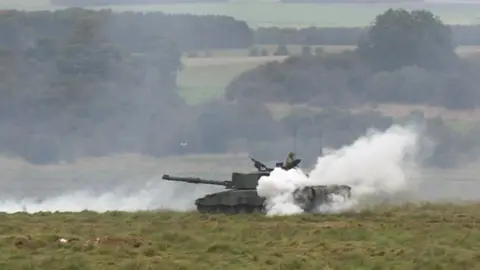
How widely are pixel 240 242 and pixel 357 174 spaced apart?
15808 mm

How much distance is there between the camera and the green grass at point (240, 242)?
98.5ft

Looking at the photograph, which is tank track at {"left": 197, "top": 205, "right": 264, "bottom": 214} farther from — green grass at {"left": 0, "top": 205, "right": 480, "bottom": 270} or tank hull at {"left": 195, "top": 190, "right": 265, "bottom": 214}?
green grass at {"left": 0, "top": 205, "right": 480, "bottom": 270}

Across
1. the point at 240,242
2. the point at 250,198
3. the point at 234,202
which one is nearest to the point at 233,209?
the point at 234,202

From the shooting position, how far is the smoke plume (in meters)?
45.8

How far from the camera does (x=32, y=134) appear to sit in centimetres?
6831

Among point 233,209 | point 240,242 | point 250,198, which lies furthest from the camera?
point 233,209

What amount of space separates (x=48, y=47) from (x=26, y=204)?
661 inches

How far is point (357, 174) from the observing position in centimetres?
4888

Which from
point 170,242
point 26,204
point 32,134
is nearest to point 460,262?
point 170,242

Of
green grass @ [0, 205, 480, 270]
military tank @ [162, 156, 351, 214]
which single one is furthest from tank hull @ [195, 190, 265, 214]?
green grass @ [0, 205, 480, 270]

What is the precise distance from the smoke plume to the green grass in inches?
118

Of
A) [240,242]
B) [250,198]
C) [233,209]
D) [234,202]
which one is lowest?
[240,242]

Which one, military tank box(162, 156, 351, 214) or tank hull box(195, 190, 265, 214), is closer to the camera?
military tank box(162, 156, 351, 214)

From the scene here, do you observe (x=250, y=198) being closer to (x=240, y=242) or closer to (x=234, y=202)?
(x=234, y=202)
